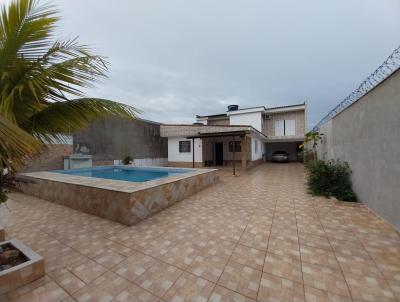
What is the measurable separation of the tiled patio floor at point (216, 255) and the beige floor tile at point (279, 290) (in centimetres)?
1

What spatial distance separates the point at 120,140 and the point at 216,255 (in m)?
13.6

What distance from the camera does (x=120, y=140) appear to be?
14641 mm

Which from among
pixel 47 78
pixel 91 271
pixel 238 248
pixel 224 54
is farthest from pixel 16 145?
pixel 224 54

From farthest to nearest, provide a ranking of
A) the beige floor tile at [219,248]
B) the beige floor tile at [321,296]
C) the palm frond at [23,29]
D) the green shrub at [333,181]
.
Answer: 1. the green shrub at [333,181]
2. the beige floor tile at [219,248]
3. the beige floor tile at [321,296]
4. the palm frond at [23,29]

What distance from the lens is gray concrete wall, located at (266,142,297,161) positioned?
24047 millimetres

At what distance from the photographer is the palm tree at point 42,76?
169 cm

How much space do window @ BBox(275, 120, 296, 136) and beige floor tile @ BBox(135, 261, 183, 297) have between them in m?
20.8

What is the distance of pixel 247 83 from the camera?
16344 millimetres

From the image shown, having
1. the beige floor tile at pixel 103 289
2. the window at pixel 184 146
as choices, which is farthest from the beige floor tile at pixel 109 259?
the window at pixel 184 146

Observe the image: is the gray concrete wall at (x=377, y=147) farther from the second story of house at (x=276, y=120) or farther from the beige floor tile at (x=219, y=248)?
the second story of house at (x=276, y=120)

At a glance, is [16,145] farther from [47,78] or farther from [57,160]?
[57,160]

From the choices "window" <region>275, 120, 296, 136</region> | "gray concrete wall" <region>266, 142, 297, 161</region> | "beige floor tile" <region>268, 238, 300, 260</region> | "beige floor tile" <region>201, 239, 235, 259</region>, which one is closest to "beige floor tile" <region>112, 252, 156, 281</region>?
"beige floor tile" <region>201, 239, 235, 259</region>

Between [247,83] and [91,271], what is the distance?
16.8 metres

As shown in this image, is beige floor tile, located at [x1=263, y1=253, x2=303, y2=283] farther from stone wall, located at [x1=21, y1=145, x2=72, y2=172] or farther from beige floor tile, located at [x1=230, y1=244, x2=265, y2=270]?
stone wall, located at [x1=21, y1=145, x2=72, y2=172]
